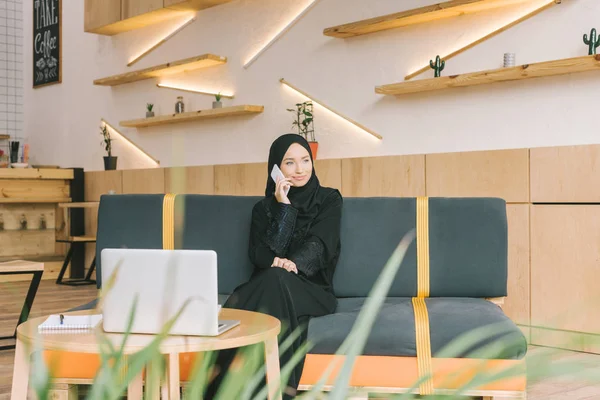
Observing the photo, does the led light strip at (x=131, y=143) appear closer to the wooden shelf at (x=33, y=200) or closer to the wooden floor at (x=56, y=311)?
the wooden shelf at (x=33, y=200)

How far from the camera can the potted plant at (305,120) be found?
5426mm

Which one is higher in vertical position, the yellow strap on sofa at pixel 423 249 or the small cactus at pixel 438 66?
the small cactus at pixel 438 66

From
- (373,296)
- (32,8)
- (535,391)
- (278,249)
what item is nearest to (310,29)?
(278,249)

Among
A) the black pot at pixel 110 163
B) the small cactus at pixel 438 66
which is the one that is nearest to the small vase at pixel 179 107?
the black pot at pixel 110 163

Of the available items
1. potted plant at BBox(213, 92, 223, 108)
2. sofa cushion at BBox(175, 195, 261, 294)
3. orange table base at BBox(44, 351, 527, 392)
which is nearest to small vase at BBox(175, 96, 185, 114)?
potted plant at BBox(213, 92, 223, 108)

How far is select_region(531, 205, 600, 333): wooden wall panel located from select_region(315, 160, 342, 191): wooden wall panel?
1.38m

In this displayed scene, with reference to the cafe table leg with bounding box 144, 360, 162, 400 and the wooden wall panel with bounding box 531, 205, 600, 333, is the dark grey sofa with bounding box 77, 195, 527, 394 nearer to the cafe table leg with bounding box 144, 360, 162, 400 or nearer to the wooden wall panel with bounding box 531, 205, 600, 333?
the wooden wall panel with bounding box 531, 205, 600, 333

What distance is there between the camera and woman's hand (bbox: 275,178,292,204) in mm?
3164

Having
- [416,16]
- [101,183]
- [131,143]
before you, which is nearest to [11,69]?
[131,143]

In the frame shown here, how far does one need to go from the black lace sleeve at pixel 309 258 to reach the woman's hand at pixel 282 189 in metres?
0.25

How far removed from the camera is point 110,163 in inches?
283

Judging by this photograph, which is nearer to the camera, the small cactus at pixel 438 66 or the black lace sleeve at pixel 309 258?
the black lace sleeve at pixel 309 258

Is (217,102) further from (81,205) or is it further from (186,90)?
(81,205)

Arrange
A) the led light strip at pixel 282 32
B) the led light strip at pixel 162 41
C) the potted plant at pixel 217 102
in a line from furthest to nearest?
the led light strip at pixel 162 41 → the potted plant at pixel 217 102 → the led light strip at pixel 282 32
